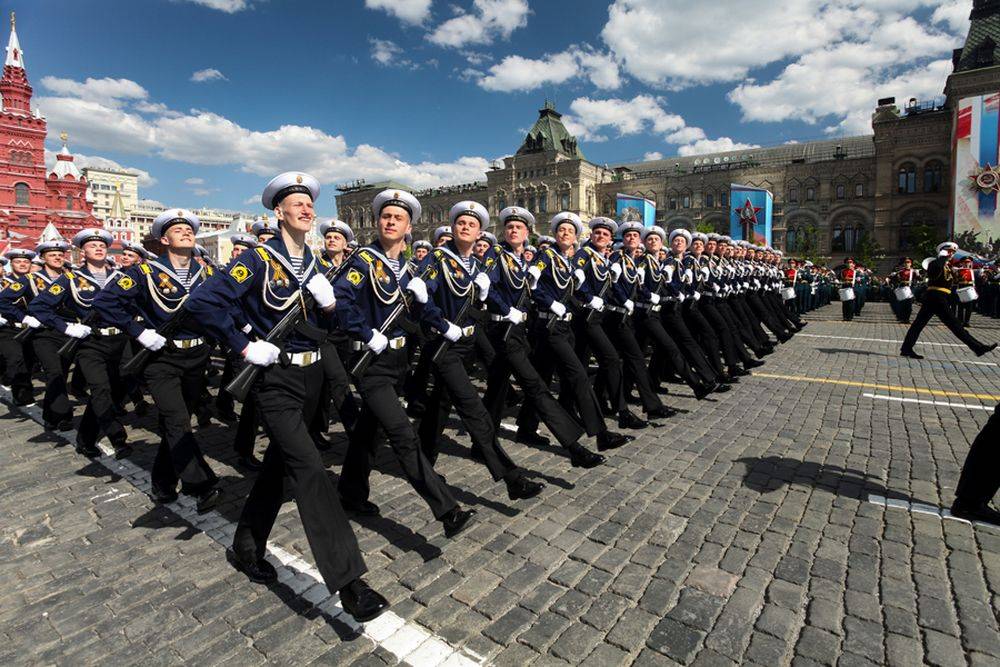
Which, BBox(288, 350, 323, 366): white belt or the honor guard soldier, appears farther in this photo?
the honor guard soldier

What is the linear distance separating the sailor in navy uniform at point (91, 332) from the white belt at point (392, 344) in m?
3.70

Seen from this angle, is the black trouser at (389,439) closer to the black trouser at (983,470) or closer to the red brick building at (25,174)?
the black trouser at (983,470)

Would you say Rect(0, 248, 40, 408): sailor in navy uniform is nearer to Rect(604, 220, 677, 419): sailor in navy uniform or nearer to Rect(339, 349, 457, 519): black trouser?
Rect(339, 349, 457, 519): black trouser

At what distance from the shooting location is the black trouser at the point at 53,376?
22.2 feet

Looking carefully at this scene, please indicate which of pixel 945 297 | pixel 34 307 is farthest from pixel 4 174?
pixel 945 297

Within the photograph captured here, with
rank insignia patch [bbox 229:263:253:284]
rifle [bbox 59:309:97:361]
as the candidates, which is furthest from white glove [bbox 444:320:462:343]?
rifle [bbox 59:309:97:361]

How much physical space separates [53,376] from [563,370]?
6.58 metres

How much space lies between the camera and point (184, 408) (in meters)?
4.52

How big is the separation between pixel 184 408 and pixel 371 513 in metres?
1.86

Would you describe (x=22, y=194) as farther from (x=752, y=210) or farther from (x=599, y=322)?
(x=752, y=210)

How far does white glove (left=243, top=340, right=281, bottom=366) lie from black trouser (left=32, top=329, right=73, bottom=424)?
18.2 feet

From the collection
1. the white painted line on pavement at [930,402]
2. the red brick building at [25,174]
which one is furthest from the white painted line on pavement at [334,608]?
the red brick building at [25,174]

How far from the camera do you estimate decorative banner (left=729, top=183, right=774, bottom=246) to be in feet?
155

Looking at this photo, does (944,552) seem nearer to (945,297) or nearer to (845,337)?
(945,297)
